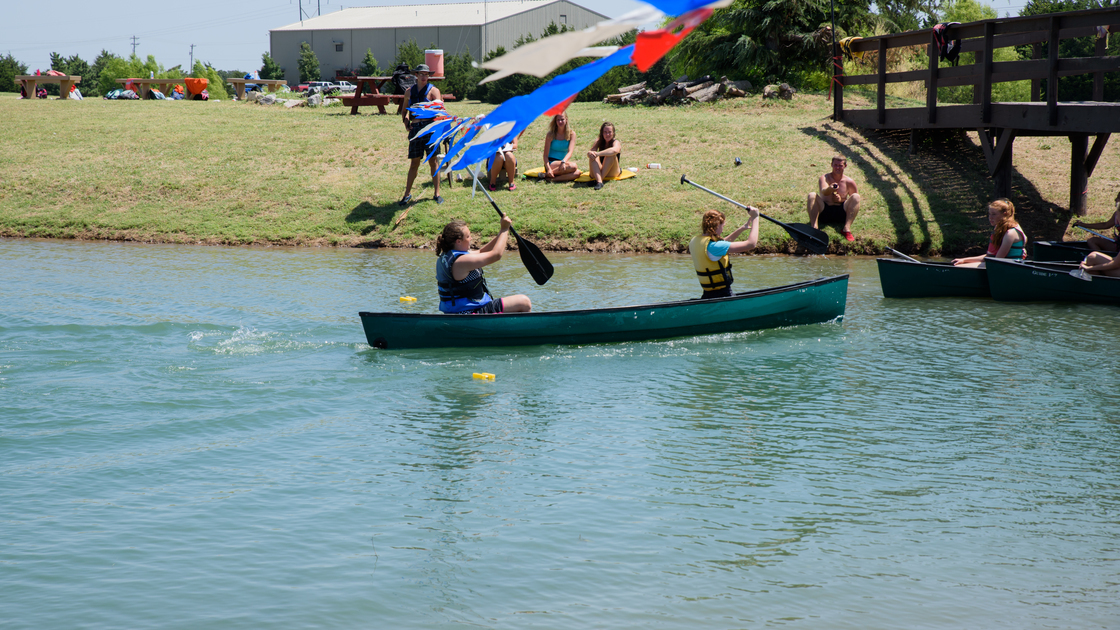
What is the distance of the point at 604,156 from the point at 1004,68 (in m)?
6.17

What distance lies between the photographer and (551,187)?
15328mm

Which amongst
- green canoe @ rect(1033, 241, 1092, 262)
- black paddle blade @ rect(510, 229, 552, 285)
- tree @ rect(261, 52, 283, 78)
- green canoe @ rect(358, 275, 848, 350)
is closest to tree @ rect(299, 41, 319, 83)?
tree @ rect(261, 52, 283, 78)

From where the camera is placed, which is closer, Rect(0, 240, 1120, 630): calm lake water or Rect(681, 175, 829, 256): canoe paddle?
Rect(0, 240, 1120, 630): calm lake water

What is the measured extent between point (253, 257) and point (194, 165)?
214 inches

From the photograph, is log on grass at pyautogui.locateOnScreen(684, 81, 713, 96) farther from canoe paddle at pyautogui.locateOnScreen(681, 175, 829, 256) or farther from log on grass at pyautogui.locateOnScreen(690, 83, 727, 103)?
canoe paddle at pyautogui.locateOnScreen(681, 175, 829, 256)

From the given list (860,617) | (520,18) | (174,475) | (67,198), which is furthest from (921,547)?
(520,18)

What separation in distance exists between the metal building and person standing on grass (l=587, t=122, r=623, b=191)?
35.2 meters

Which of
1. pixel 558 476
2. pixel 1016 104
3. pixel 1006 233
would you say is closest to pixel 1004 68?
pixel 1016 104

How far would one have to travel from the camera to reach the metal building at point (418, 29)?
169 ft

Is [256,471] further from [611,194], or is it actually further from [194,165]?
[194,165]

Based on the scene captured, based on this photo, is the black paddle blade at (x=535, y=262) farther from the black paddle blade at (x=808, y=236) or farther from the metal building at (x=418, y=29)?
the metal building at (x=418, y=29)

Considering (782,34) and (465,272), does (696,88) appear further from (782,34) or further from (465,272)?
(465,272)

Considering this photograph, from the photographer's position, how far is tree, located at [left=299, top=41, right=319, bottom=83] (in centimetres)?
5372

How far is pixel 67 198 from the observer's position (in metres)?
16.2
